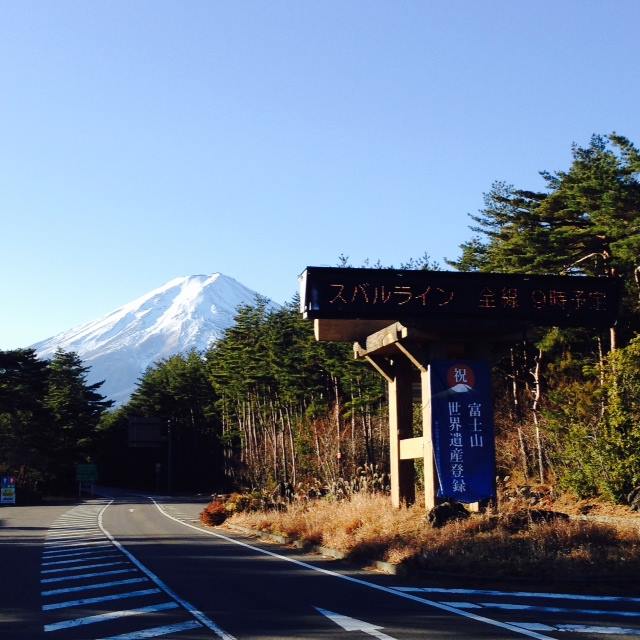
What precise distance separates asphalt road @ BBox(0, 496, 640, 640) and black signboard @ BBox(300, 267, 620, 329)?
16.7ft

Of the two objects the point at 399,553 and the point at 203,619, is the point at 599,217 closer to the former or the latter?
the point at 399,553

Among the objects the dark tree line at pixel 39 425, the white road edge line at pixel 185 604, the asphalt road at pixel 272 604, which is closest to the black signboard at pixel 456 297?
the asphalt road at pixel 272 604

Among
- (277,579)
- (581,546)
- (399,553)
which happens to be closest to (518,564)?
(581,546)

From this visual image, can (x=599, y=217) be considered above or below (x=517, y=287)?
above

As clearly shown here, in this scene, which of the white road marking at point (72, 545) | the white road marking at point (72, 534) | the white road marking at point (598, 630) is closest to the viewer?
the white road marking at point (598, 630)

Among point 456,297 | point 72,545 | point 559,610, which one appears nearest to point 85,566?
point 72,545

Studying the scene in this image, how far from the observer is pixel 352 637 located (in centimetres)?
892

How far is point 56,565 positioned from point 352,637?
1082 centimetres

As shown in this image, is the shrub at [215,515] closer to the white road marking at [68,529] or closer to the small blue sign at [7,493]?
the white road marking at [68,529]

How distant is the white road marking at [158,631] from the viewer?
9.23 meters

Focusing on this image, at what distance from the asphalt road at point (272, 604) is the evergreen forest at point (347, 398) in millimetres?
8328

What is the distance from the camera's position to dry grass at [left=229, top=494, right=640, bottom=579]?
13.2m

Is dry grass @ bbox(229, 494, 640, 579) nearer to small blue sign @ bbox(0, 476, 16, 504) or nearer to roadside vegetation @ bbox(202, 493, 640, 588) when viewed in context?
roadside vegetation @ bbox(202, 493, 640, 588)

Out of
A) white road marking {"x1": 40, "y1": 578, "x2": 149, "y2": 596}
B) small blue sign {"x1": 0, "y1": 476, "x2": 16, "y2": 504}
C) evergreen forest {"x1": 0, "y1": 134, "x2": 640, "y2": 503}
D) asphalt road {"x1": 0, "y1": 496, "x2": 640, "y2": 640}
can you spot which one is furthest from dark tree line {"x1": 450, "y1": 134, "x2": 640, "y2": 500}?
small blue sign {"x1": 0, "y1": 476, "x2": 16, "y2": 504}
